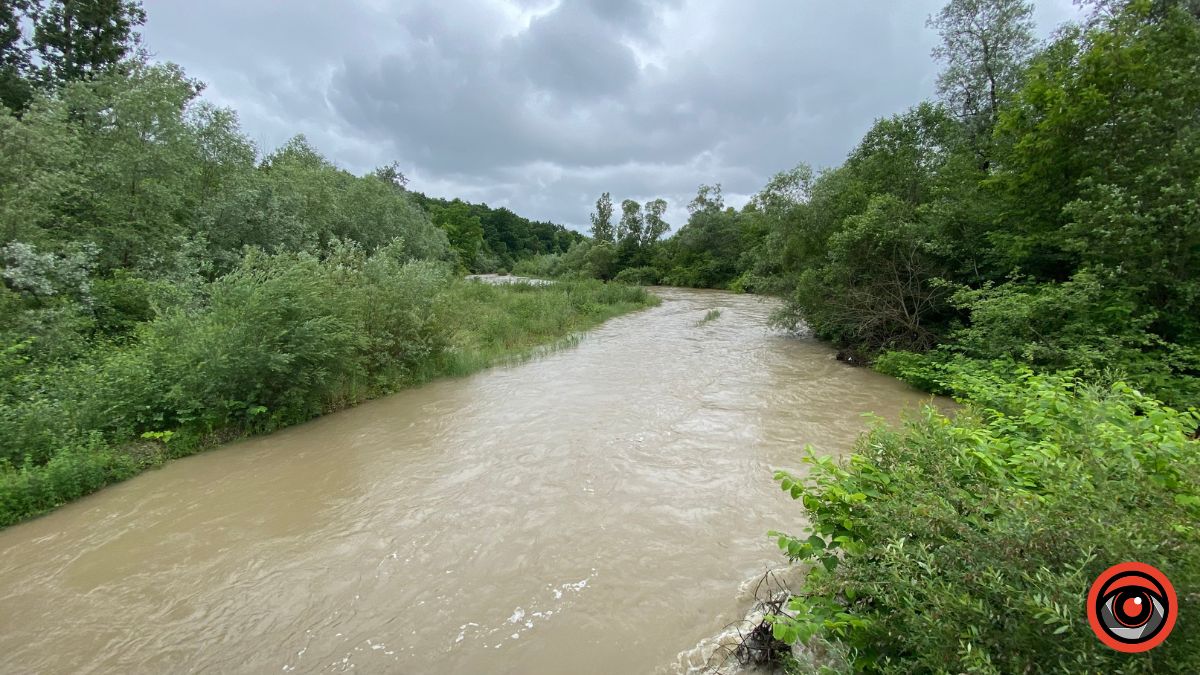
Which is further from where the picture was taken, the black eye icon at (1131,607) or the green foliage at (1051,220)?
the green foliage at (1051,220)

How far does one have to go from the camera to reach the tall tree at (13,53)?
711 inches

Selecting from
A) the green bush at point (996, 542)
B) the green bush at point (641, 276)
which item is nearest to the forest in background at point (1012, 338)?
the green bush at point (996, 542)

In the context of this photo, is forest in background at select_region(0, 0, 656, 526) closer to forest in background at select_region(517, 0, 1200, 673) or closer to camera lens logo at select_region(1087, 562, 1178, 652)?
forest in background at select_region(517, 0, 1200, 673)

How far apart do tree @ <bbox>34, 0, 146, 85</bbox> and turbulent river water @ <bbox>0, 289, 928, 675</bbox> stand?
23.3 meters

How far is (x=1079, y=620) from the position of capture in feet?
5.13

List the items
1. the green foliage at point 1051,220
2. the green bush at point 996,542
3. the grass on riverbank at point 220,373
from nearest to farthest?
1. the green bush at point 996,542
2. the grass on riverbank at point 220,373
3. the green foliage at point 1051,220

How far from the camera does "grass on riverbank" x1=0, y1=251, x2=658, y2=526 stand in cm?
604

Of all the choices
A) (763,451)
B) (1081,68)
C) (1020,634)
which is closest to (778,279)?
(1081,68)

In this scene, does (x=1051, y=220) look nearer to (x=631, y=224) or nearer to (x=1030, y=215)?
(x=1030, y=215)

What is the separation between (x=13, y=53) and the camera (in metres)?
19.4

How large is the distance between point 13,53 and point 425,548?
3010cm

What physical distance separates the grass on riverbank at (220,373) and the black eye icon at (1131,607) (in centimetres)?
918

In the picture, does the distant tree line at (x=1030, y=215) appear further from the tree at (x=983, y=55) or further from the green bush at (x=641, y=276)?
the green bush at (x=641, y=276)

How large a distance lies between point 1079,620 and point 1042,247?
12543 millimetres
